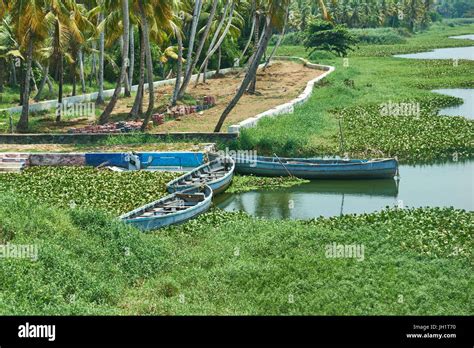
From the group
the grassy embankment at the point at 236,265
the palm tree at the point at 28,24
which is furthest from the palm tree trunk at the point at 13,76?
the grassy embankment at the point at 236,265

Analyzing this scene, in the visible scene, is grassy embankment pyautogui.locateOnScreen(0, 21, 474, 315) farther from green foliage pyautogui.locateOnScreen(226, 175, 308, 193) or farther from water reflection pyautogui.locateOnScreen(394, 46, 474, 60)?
water reflection pyautogui.locateOnScreen(394, 46, 474, 60)

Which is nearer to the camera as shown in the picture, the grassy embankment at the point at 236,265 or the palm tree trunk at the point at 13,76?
the grassy embankment at the point at 236,265

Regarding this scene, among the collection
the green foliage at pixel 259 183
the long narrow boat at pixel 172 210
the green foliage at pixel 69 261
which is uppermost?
the green foliage at pixel 69 261

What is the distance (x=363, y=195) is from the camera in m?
22.0

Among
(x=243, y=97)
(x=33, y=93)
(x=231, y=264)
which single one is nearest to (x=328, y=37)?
(x=243, y=97)

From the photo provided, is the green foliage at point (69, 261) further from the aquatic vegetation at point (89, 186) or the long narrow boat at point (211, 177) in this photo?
the long narrow boat at point (211, 177)

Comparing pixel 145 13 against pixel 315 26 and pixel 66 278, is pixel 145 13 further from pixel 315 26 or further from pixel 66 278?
pixel 315 26

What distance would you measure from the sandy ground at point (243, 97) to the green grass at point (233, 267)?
50.3ft

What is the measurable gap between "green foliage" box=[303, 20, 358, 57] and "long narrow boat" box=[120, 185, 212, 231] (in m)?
52.3

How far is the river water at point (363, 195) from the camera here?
792 inches

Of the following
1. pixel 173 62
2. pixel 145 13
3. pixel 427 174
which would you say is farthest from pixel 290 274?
pixel 173 62

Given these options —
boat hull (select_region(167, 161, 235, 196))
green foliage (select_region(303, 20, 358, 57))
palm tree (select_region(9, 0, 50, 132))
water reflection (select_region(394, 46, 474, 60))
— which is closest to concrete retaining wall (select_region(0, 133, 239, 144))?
palm tree (select_region(9, 0, 50, 132))

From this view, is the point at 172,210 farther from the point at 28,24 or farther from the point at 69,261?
the point at 28,24

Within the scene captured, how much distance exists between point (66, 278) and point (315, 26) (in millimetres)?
61629
